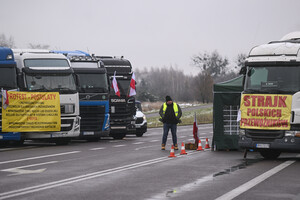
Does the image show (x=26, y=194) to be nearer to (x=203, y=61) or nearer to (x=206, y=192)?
(x=206, y=192)

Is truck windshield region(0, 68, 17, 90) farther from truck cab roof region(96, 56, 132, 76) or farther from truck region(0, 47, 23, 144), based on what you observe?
truck cab roof region(96, 56, 132, 76)

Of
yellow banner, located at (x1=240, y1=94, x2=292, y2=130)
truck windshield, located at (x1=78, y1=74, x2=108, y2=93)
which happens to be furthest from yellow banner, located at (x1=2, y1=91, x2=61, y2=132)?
yellow banner, located at (x1=240, y1=94, x2=292, y2=130)

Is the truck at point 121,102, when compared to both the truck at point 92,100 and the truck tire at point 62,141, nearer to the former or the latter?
the truck at point 92,100

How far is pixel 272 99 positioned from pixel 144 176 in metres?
5.29

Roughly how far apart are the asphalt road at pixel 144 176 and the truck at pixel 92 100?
614 centimetres

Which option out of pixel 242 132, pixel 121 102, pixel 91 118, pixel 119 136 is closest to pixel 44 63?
pixel 91 118

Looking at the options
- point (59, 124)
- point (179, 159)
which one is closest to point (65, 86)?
point (59, 124)

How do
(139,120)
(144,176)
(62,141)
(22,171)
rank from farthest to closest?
(139,120), (62,141), (22,171), (144,176)

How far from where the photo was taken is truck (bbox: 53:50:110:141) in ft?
85.1

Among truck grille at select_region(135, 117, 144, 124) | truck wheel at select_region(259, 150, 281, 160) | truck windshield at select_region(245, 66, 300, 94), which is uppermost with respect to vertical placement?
truck windshield at select_region(245, 66, 300, 94)

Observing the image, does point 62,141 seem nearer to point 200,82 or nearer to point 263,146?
point 263,146

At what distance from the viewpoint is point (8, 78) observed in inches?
899

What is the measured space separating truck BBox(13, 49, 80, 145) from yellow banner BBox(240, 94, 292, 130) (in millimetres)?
8374

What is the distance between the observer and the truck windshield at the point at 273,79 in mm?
16891
